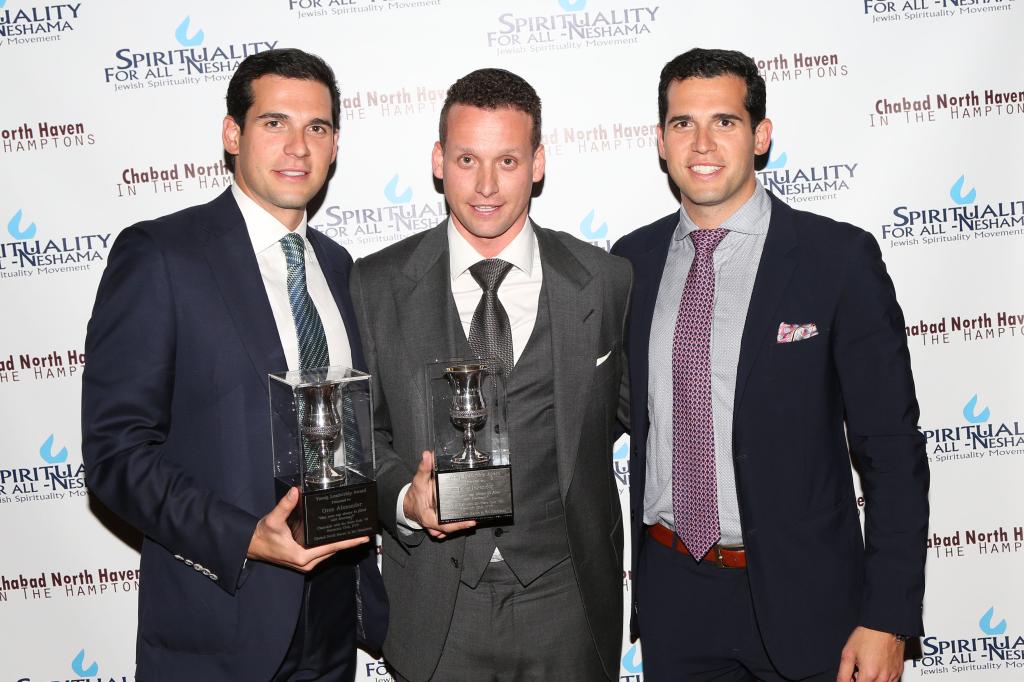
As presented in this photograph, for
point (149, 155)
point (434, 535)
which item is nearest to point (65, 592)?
point (149, 155)

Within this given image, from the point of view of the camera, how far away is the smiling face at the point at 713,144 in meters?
2.68

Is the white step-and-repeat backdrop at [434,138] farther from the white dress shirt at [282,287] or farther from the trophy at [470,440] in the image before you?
the trophy at [470,440]

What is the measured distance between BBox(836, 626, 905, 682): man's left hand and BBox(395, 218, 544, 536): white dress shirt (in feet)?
4.29

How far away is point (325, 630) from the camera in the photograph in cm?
256

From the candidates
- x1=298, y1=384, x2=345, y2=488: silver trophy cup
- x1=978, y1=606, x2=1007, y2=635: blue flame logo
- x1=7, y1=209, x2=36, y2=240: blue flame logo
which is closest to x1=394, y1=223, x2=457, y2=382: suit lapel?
x1=298, y1=384, x2=345, y2=488: silver trophy cup

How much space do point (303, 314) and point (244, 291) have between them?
0.58 ft

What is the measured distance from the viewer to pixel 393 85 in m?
3.51

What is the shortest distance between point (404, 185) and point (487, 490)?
1.68 m

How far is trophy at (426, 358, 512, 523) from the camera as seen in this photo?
2.30 meters

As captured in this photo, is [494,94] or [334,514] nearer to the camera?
[334,514]

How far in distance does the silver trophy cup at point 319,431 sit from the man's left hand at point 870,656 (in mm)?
1562

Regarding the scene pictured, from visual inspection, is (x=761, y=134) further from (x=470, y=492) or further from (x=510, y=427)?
(x=470, y=492)

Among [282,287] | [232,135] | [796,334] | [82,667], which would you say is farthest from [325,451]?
[82,667]

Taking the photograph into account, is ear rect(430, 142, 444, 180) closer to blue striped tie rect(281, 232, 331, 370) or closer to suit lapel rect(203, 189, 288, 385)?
blue striped tie rect(281, 232, 331, 370)
